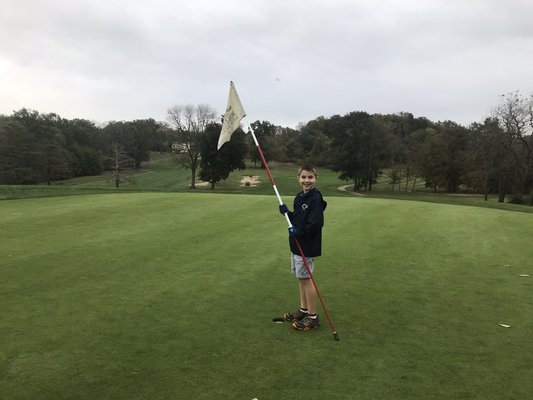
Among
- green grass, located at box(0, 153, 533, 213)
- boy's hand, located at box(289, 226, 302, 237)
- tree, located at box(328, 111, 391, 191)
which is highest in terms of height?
tree, located at box(328, 111, 391, 191)

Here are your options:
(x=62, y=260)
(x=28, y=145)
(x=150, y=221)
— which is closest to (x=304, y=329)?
(x=62, y=260)

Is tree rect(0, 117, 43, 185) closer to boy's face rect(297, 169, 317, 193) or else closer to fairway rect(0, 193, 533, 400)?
fairway rect(0, 193, 533, 400)

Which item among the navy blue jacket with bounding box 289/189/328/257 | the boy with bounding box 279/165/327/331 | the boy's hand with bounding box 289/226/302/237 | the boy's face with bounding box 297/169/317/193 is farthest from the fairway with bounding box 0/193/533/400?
the boy's face with bounding box 297/169/317/193

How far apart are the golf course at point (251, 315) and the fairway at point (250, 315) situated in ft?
0.07

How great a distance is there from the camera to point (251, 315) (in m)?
5.06

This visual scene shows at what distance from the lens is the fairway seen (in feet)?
11.6

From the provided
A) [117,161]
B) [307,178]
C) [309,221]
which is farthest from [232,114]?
[117,161]

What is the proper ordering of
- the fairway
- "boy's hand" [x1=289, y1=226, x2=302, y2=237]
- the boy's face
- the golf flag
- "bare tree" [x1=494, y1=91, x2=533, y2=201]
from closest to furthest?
the fairway < "boy's hand" [x1=289, y1=226, x2=302, y2=237] < the boy's face < the golf flag < "bare tree" [x1=494, y1=91, x2=533, y2=201]

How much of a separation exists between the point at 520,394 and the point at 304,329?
2146 mm

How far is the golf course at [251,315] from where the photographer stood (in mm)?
3527

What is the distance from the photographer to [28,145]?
186 feet

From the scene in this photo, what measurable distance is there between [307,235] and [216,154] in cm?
4987

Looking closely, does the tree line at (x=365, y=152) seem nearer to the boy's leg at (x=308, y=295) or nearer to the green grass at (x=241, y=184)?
the green grass at (x=241, y=184)

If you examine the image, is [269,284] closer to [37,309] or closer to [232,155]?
[37,309]
